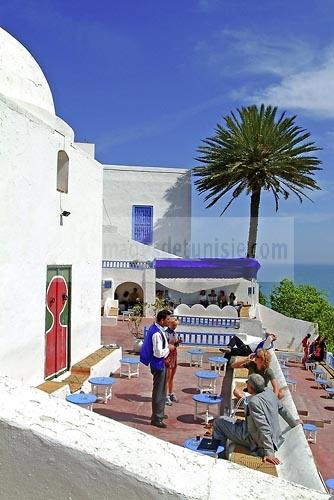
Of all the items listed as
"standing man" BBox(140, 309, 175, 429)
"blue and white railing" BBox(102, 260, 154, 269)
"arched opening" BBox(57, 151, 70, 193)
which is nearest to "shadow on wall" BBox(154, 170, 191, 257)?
"blue and white railing" BBox(102, 260, 154, 269)

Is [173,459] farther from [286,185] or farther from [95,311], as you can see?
[286,185]

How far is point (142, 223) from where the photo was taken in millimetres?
28859

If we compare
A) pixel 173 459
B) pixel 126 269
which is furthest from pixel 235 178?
pixel 173 459

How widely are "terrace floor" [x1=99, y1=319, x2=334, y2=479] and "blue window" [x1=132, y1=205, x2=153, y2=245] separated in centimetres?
1442

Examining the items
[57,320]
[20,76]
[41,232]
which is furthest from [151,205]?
[41,232]

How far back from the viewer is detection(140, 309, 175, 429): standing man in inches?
267

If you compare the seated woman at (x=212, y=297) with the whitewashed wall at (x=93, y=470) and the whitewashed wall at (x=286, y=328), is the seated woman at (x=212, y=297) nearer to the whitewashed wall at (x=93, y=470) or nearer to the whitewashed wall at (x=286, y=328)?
the whitewashed wall at (x=286, y=328)

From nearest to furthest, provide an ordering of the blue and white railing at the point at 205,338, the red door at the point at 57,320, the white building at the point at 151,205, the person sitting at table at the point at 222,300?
the red door at the point at 57,320 < the blue and white railing at the point at 205,338 < the person sitting at table at the point at 222,300 < the white building at the point at 151,205

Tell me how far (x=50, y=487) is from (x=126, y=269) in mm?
20574

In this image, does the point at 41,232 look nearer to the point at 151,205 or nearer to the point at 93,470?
the point at 93,470

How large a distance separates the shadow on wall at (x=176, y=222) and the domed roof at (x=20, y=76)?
65.1ft

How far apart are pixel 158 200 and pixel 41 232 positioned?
2137cm

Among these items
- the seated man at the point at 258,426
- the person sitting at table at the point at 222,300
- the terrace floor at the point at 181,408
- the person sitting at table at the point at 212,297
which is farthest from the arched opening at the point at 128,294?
the seated man at the point at 258,426

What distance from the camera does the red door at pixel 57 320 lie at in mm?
8055
